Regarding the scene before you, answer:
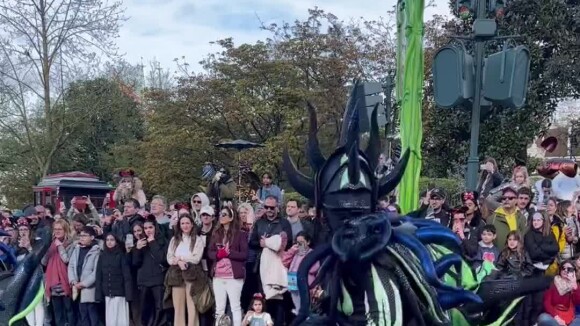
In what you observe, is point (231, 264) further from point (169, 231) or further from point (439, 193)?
point (439, 193)

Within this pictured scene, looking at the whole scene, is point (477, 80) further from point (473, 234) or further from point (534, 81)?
point (534, 81)

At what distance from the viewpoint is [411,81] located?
5.94 meters

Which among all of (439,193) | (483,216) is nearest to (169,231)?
(439,193)

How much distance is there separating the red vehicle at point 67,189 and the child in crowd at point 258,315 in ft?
44.6

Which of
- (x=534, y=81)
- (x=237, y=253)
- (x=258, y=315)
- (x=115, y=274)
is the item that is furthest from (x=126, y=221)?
(x=534, y=81)

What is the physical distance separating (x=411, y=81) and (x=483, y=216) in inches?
174

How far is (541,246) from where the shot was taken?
8.62m

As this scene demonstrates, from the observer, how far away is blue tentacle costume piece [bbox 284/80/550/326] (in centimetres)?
356

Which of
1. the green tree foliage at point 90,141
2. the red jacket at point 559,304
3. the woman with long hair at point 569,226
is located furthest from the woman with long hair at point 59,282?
the green tree foliage at point 90,141

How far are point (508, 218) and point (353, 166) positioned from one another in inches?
232

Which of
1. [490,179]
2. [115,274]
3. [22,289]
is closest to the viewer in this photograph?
[22,289]

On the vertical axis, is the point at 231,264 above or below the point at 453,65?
below

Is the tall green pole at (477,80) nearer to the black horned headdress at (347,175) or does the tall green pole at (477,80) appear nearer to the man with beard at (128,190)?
the black horned headdress at (347,175)

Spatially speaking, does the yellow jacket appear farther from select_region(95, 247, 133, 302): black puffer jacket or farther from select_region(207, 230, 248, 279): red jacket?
select_region(95, 247, 133, 302): black puffer jacket
